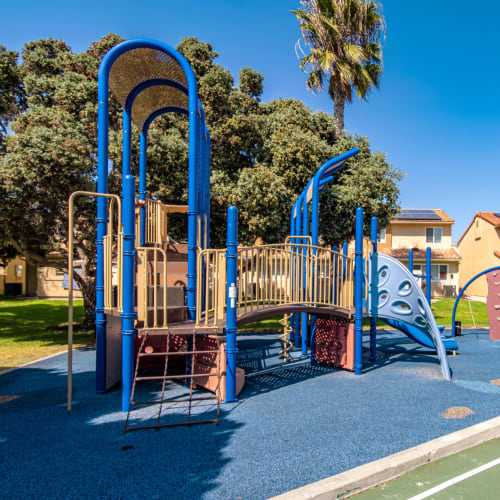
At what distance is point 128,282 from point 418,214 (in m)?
33.3

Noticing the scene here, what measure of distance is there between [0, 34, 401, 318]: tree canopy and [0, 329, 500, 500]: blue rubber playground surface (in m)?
5.13

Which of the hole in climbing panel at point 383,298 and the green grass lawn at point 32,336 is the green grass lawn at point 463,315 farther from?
the green grass lawn at point 32,336

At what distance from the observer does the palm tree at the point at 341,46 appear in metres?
17.2

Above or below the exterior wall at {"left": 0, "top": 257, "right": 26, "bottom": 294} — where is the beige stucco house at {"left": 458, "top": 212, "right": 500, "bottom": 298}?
above

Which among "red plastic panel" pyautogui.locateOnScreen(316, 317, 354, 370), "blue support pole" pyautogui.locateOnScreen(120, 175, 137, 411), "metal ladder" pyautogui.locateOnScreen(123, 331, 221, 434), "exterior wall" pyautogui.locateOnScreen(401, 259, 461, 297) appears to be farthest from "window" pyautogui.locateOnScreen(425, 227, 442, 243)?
"blue support pole" pyautogui.locateOnScreen(120, 175, 137, 411)

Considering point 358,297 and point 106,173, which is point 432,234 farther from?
point 106,173

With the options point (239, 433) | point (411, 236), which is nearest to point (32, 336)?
point (239, 433)

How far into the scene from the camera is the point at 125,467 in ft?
14.0

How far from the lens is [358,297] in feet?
27.5

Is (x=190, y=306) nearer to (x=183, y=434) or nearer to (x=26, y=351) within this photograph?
(x=183, y=434)

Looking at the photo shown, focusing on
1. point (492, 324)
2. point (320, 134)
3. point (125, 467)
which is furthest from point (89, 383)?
point (320, 134)

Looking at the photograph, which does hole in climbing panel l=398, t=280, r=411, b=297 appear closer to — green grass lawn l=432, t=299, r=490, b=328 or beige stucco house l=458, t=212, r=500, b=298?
green grass lawn l=432, t=299, r=490, b=328

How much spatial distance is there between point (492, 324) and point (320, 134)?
8912 mm

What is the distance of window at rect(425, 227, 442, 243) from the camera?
3394 cm
